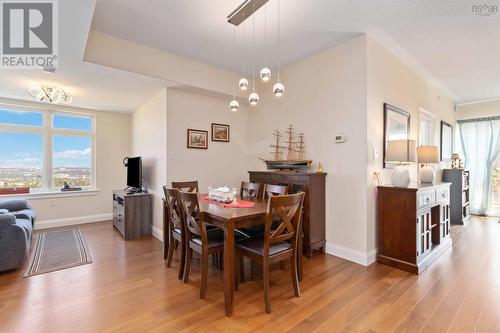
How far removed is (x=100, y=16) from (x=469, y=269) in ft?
16.2

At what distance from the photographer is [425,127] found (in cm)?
449

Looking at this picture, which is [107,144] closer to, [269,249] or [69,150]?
[69,150]

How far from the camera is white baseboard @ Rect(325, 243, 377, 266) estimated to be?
9.30 ft

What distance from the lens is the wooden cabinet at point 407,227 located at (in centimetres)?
263

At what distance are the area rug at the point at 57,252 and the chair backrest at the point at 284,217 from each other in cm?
240

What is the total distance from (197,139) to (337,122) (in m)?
2.22

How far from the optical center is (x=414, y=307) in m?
1.98

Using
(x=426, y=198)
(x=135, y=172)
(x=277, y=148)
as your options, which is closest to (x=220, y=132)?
(x=277, y=148)

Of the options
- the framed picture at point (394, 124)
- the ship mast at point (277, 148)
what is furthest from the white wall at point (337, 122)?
the framed picture at point (394, 124)

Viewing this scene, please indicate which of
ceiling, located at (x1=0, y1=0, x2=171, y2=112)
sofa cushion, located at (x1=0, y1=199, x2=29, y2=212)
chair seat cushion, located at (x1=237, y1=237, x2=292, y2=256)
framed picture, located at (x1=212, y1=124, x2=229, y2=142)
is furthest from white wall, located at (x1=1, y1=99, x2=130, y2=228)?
chair seat cushion, located at (x1=237, y1=237, x2=292, y2=256)

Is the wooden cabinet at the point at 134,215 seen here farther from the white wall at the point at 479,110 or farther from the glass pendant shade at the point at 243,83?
the white wall at the point at 479,110

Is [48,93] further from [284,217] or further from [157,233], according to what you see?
[284,217]

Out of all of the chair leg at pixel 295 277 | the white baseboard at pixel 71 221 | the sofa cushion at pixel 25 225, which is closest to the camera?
the chair leg at pixel 295 277

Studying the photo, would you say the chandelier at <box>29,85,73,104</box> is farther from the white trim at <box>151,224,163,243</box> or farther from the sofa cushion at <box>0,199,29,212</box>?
the white trim at <box>151,224,163,243</box>
